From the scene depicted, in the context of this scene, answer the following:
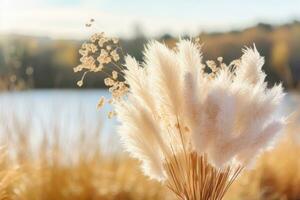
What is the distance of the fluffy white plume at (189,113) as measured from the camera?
4.64 ft

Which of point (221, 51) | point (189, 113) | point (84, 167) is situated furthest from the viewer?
point (221, 51)

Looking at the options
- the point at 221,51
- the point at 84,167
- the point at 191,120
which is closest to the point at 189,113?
the point at 191,120

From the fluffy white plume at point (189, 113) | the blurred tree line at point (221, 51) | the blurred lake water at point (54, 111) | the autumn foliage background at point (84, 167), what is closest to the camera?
the fluffy white plume at point (189, 113)

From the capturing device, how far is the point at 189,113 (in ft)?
4.65

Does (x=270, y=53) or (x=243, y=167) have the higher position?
(x=270, y=53)

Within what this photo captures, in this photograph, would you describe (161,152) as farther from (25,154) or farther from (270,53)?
(270,53)

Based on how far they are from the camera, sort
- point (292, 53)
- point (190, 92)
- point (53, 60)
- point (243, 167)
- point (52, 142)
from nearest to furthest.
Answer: point (190, 92) < point (243, 167) < point (52, 142) < point (53, 60) < point (292, 53)

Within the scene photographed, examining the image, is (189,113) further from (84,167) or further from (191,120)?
(84,167)

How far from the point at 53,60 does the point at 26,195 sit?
12378mm

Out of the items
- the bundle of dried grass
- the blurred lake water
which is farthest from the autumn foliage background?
the bundle of dried grass

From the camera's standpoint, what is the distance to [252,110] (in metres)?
1.45

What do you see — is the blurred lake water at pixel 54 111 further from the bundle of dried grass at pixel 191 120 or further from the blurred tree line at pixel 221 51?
the blurred tree line at pixel 221 51

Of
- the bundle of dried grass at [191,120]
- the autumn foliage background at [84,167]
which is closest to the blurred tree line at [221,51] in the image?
the autumn foliage background at [84,167]

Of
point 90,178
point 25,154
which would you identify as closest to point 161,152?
point 90,178
